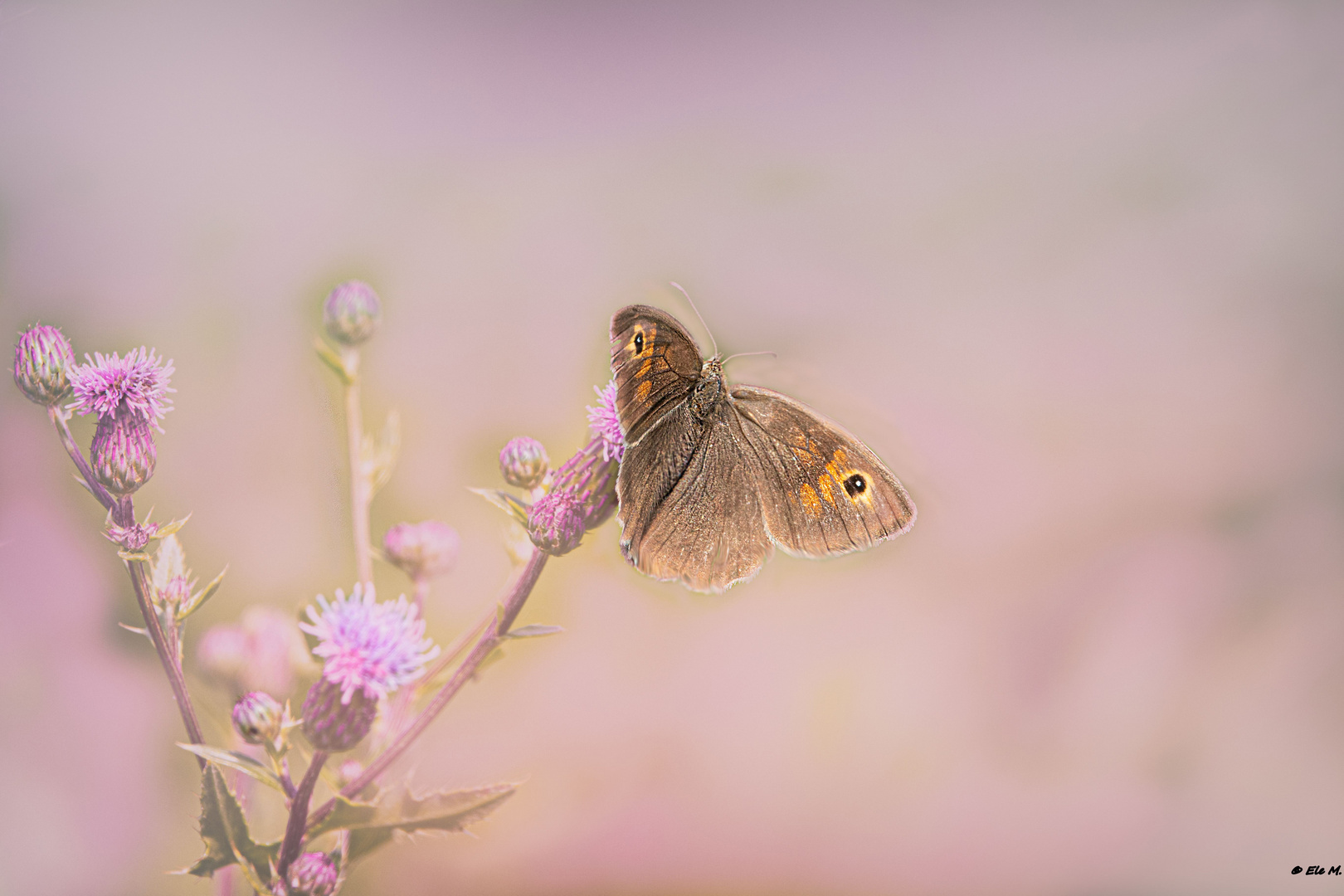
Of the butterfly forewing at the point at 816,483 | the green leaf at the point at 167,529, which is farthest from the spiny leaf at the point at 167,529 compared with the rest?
the butterfly forewing at the point at 816,483

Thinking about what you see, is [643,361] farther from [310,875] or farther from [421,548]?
[310,875]

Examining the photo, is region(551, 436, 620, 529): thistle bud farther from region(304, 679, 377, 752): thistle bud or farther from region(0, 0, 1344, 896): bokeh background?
region(304, 679, 377, 752): thistle bud

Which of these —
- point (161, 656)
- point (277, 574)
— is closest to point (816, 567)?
point (277, 574)

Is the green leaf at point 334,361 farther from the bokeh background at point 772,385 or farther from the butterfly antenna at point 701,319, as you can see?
the butterfly antenna at point 701,319

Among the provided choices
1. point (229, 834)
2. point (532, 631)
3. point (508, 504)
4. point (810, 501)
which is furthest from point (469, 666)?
point (810, 501)

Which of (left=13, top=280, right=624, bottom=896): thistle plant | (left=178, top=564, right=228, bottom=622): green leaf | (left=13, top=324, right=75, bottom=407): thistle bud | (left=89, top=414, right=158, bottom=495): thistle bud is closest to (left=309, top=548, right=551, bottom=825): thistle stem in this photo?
(left=13, top=280, right=624, bottom=896): thistle plant
